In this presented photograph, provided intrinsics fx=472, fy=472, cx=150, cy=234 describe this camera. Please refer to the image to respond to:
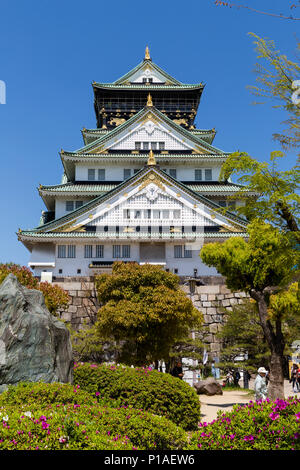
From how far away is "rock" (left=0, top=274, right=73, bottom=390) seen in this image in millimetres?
10844

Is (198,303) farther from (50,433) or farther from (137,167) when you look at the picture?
(50,433)

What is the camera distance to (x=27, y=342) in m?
11.2

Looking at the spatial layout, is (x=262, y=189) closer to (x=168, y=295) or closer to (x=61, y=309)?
(x=168, y=295)

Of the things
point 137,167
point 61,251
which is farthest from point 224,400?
point 137,167

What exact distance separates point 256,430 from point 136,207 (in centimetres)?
3027

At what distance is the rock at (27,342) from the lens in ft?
35.6

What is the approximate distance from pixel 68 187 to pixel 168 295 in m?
22.6

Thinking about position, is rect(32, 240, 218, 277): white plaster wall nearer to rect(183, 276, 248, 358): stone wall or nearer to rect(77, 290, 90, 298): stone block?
rect(183, 276, 248, 358): stone wall

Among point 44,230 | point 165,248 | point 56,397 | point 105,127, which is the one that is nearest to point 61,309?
point 44,230

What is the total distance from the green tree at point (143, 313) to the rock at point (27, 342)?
670cm

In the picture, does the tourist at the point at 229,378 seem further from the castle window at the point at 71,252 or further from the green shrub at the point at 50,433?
the green shrub at the point at 50,433

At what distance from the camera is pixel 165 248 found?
35.9m

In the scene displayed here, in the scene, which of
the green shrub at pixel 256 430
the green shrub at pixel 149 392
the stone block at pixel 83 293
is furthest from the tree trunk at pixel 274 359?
the stone block at pixel 83 293

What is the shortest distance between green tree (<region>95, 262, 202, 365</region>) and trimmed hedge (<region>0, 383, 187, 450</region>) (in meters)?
8.87
